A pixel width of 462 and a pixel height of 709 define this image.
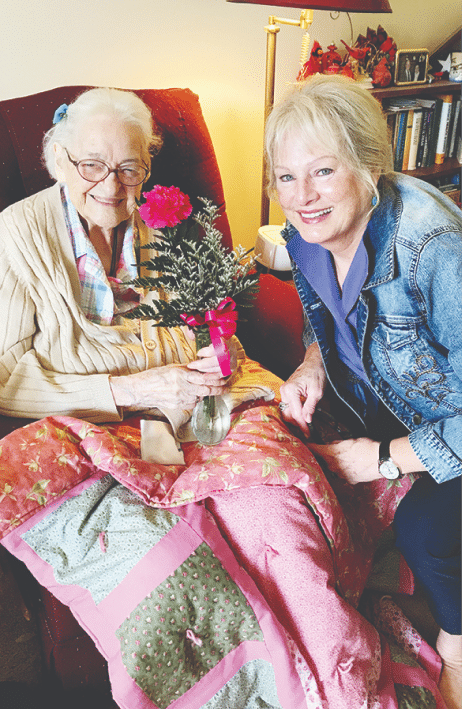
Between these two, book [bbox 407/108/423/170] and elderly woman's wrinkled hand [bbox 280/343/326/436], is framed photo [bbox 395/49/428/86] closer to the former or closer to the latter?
book [bbox 407/108/423/170]

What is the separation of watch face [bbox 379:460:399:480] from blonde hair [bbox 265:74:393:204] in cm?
60

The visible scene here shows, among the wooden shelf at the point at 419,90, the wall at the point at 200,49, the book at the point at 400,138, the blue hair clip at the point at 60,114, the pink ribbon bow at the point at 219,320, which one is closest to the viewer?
the pink ribbon bow at the point at 219,320

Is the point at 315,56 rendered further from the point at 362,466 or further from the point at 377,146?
the point at 362,466

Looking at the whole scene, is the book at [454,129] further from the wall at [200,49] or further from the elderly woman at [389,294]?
the elderly woman at [389,294]

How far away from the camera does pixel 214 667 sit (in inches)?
48.1

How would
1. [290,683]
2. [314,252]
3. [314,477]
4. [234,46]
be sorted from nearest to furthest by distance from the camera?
1. [290,683]
2. [314,477]
3. [314,252]
4. [234,46]

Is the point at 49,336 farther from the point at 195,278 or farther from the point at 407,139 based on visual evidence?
the point at 407,139

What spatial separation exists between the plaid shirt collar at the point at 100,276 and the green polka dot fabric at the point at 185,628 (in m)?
0.70

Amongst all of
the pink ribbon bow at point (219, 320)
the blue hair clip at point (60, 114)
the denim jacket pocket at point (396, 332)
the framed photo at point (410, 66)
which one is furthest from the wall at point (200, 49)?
the denim jacket pocket at point (396, 332)

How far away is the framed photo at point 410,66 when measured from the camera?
276 cm

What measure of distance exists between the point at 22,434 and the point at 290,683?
2.44 feet

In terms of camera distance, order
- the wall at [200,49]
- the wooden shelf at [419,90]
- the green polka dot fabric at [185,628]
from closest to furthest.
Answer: the green polka dot fabric at [185,628]
the wall at [200,49]
the wooden shelf at [419,90]

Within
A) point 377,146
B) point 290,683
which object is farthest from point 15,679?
point 377,146

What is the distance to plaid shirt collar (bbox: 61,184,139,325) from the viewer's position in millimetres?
1562
